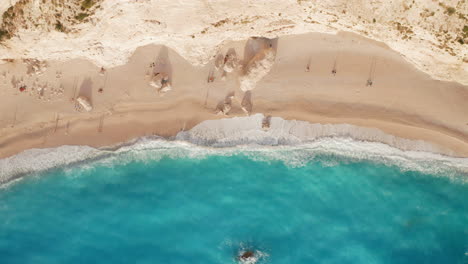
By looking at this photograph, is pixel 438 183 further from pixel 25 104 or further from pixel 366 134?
pixel 25 104

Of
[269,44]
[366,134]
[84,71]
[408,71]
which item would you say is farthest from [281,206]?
[84,71]

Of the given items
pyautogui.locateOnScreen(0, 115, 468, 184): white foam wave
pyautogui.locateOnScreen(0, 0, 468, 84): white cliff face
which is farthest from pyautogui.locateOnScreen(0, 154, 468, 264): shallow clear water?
pyautogui.locateOnScreen(0, 0, 468, 84): white cliff face

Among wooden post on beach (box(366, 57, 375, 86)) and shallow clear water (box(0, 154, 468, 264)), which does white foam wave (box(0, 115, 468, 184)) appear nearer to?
shallow clear water (box(0, 154, 468, 264))

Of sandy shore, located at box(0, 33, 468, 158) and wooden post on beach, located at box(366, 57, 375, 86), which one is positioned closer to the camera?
sandy shore, located at box(0, 33, 468, 158)

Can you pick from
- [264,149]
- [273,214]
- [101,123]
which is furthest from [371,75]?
[101,123]

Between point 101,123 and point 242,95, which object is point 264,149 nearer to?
point 242,95

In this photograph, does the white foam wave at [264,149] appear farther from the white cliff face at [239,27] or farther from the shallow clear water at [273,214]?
the white cliff face at [239,27]
